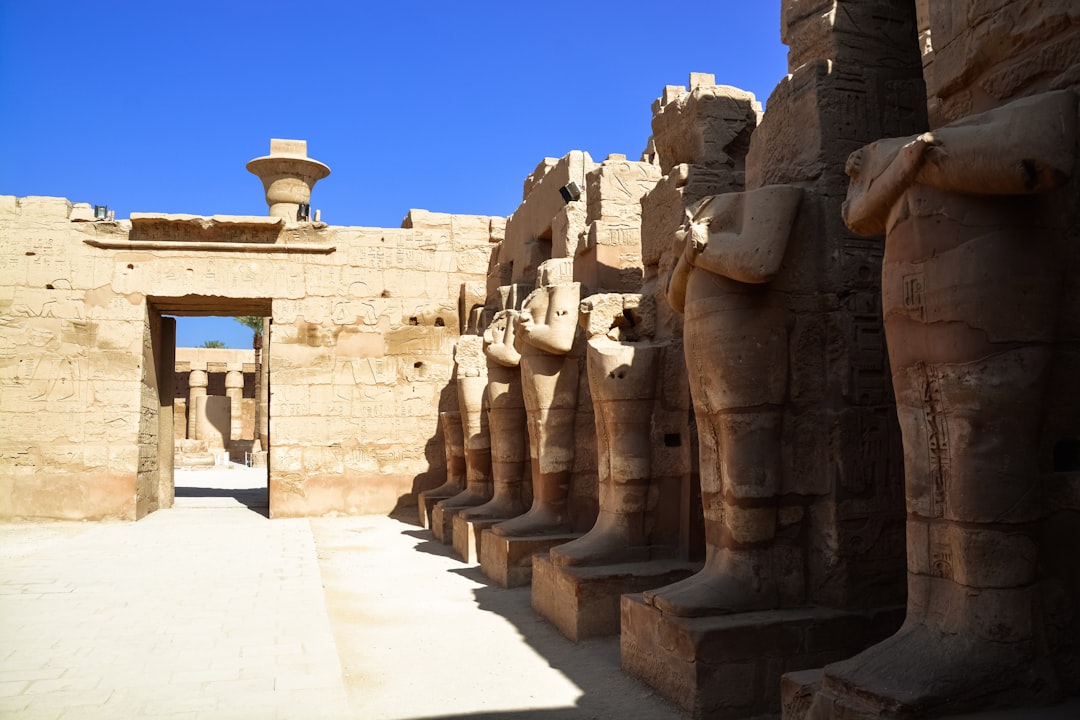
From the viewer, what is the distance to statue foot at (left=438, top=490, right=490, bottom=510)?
873 centimetres

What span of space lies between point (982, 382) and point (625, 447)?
277 centimetres

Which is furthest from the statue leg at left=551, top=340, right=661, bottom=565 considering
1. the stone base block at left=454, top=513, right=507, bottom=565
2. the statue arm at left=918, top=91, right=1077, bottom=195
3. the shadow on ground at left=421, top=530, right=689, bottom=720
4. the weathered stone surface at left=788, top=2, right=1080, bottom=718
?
the statue arm at left=918, top=91, right=1077, bottom=195

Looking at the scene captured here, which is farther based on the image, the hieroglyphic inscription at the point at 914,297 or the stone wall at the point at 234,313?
the stone wall at the point at 234,313

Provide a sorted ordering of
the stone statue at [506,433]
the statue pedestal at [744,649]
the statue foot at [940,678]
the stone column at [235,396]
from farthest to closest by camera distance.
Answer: the stone column at [235,396], the stone statue at [506,433], the statue pedestal at [744,649], the statue foot at [940,678]

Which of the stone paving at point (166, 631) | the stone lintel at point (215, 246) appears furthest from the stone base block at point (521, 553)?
the stone lintel at point (215, 246)

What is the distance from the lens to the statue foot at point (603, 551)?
5.14 m

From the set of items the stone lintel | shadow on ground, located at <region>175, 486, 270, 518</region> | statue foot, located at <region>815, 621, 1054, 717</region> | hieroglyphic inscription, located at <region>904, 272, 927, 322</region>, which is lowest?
shadow on ground, located at <region>175, 486, 270, 518</region>

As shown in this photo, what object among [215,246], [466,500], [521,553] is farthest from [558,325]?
[215,246]

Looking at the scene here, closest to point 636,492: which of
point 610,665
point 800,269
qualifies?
point 610,665

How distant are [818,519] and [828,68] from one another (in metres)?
2.18

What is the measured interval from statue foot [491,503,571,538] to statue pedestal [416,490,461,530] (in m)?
3.38

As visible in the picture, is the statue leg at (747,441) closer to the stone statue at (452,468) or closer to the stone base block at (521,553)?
the stone base block at (521,553)

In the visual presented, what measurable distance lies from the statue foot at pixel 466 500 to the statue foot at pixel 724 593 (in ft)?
15.9

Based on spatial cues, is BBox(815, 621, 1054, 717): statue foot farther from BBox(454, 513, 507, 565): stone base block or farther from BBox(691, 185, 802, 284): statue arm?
BBox(454, 513, 507, 565): stone base block
